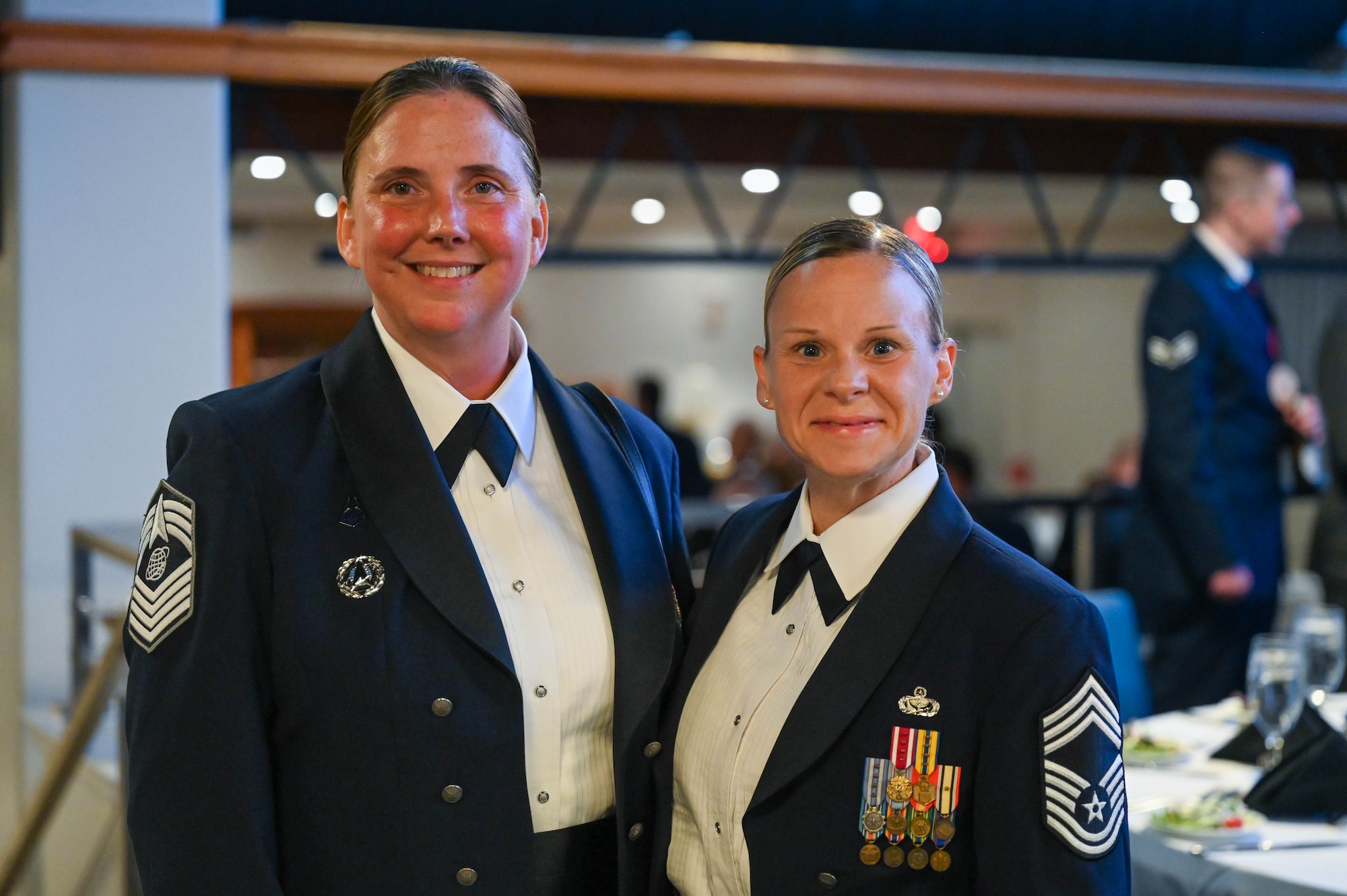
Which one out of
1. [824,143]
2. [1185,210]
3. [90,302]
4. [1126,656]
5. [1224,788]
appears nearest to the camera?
[1224,788]

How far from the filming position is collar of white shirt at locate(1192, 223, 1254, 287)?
13.0ft

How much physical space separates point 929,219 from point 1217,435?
254 centimetres

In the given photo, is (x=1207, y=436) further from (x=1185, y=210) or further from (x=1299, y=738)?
(x=1185, y=210)

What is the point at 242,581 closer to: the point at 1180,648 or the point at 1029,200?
the point at 1180,648

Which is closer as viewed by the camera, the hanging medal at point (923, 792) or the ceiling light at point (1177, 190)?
the hanging medal at point (923, 792)

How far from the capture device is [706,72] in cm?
457

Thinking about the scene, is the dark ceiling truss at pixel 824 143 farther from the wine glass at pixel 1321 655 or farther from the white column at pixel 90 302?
the wine glass at pixel 1321 655

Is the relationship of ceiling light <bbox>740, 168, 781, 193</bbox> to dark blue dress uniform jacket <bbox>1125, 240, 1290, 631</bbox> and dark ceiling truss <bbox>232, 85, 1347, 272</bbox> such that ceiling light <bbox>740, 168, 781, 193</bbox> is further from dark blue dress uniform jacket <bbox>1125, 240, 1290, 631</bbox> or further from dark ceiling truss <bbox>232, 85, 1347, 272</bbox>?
dark blue dress uniform jacket <bbox>1125, 240, 1290, 631</bbox>

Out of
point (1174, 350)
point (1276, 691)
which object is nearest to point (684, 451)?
point (1174, 350)

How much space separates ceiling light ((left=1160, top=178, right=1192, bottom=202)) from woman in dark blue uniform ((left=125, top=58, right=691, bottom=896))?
4.83 metres

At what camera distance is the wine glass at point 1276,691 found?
7.57 ft

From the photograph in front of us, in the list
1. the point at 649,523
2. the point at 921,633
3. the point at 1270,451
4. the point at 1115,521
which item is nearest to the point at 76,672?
the point at 649,523

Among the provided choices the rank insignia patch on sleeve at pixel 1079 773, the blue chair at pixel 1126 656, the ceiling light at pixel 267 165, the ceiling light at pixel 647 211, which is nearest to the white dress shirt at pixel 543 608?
the rank insignia patch on sleeve at pixel 1079 773

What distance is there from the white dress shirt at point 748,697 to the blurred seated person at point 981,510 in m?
2.46
